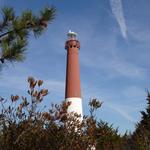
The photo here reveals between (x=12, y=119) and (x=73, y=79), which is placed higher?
(x=73, y=79)

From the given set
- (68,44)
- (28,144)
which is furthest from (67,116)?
(68,44)

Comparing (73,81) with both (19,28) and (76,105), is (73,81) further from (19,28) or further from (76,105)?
(19,28)

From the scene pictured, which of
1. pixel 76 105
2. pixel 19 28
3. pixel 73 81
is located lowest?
pixel 19 28

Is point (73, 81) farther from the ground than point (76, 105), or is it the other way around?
point (73, 81)

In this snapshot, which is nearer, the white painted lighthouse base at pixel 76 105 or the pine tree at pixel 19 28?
the pine tree at pixel 19 28

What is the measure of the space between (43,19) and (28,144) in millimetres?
3830

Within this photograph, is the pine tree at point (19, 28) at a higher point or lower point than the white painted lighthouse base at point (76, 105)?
lower

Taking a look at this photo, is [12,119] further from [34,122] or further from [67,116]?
[67,116]

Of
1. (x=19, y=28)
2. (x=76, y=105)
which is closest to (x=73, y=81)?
(x=76, y=105)

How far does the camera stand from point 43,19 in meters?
10.3

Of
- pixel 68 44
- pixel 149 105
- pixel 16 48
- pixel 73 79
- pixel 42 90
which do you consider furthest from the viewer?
pixel 68 44

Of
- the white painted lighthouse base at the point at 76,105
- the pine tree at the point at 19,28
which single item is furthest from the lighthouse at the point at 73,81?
the pine tree at the point at 19,28

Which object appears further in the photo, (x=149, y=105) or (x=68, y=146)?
(x=149, y=105)

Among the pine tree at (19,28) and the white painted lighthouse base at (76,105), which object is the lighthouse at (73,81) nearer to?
the white painted lighthouse base at (76,105)
